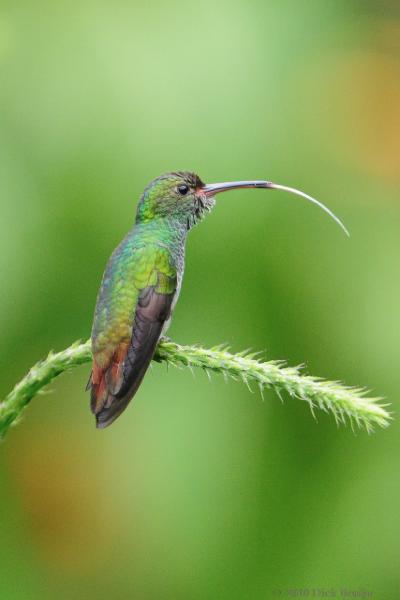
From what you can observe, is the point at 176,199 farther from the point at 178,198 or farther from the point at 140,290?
the point at 140,290

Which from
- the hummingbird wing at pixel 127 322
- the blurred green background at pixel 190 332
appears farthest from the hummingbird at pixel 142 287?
the blurred green background at pixel 190 332

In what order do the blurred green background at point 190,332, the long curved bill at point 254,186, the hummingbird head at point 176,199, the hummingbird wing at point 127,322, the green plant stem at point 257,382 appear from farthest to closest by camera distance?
the blurred green background at point 190,332, the hummingbird head at point 176,199, the long curved bill at point 254,186, the hummingbird wing at point 127,322, the green plant stem at point 257,382

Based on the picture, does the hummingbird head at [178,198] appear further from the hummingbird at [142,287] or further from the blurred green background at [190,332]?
the blurred green background at [190,332]

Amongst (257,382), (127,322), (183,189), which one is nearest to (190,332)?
(183,189)

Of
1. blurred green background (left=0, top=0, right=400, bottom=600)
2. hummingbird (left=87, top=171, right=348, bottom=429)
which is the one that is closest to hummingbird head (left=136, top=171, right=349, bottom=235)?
hummingbird (left=87, top=171, right=348, bottom=429)

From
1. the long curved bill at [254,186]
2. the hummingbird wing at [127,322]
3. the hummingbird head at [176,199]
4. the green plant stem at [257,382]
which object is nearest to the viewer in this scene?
the green plant stem at [257,382]

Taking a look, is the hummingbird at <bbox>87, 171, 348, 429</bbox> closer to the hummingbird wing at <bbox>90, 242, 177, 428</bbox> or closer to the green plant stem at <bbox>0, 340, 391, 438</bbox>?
the hummingbird wing at <bbox>90, 242, 177, 428</bbox>

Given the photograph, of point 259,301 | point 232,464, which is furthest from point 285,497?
point 259,301
